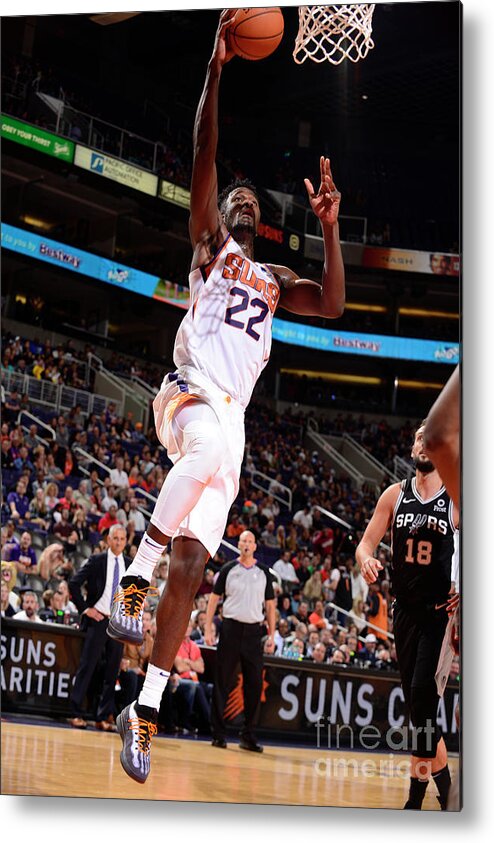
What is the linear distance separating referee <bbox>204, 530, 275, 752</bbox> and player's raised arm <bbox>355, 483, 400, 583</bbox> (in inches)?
36.0

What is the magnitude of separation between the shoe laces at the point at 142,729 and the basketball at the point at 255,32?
319 cm

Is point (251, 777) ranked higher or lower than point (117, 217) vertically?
lower

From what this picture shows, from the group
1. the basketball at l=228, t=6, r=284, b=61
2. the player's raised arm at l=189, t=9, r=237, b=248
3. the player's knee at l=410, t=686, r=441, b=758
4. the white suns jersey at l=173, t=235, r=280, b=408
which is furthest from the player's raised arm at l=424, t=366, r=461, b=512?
the basketball at l=228, t=6, r=284, b=61

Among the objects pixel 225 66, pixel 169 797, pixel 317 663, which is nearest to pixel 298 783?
pixel 169 797

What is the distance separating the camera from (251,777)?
4.49m

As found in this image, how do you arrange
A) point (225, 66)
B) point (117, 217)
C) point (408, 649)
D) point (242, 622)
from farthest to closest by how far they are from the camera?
point (117, 217) → point (242, 622) → point (225, 66) → point (408, 649)

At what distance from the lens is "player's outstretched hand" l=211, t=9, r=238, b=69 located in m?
4.43

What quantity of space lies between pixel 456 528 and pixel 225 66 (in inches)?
108

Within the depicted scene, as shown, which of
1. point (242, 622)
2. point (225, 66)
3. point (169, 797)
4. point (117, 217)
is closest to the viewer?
point (169, 797)

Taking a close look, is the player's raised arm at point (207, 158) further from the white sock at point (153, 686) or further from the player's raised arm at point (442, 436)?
the player's raised arm at point (442, 436)

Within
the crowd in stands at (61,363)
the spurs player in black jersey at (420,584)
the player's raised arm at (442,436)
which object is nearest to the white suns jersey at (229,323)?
the spurs player in black jersey at (420,584)

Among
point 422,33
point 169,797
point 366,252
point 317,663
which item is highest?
point 422,33

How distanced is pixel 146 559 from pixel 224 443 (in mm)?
627

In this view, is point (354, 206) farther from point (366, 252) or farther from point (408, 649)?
point (408, 649)
